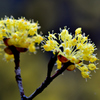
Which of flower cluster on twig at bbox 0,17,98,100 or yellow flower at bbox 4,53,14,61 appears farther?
yellow flower at bbox 4,53,14,61

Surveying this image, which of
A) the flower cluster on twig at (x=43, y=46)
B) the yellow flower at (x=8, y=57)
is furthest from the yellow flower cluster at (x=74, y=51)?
the yellow flower at (x=8, y=57)

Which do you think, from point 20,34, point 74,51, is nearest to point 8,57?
point 20,34

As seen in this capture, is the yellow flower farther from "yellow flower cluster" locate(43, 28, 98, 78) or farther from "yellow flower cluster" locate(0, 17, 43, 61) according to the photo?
"yellow flower cluster" locate(43, 28, 98, 78)

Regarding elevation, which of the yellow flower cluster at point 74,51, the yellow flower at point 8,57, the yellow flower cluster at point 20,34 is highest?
the yellow flower cluster at point 20,34

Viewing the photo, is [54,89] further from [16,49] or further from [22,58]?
[16,49]

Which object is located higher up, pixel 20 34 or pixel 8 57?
pixel 20 34

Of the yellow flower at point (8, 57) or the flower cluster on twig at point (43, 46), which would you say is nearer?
the flower cluster on twig at point (43, 46)

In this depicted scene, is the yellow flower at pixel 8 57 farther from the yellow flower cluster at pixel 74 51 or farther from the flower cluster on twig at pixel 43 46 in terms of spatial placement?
the yellow flower cluster at pixel 74 51

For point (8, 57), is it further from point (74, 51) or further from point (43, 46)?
point (74, 51)

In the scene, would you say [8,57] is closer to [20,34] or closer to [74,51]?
[20,34]

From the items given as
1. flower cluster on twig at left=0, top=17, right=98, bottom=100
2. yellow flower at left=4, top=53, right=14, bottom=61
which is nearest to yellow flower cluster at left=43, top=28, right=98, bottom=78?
flower cluster on twig at left=0, top=17, right=98, bottom=100
